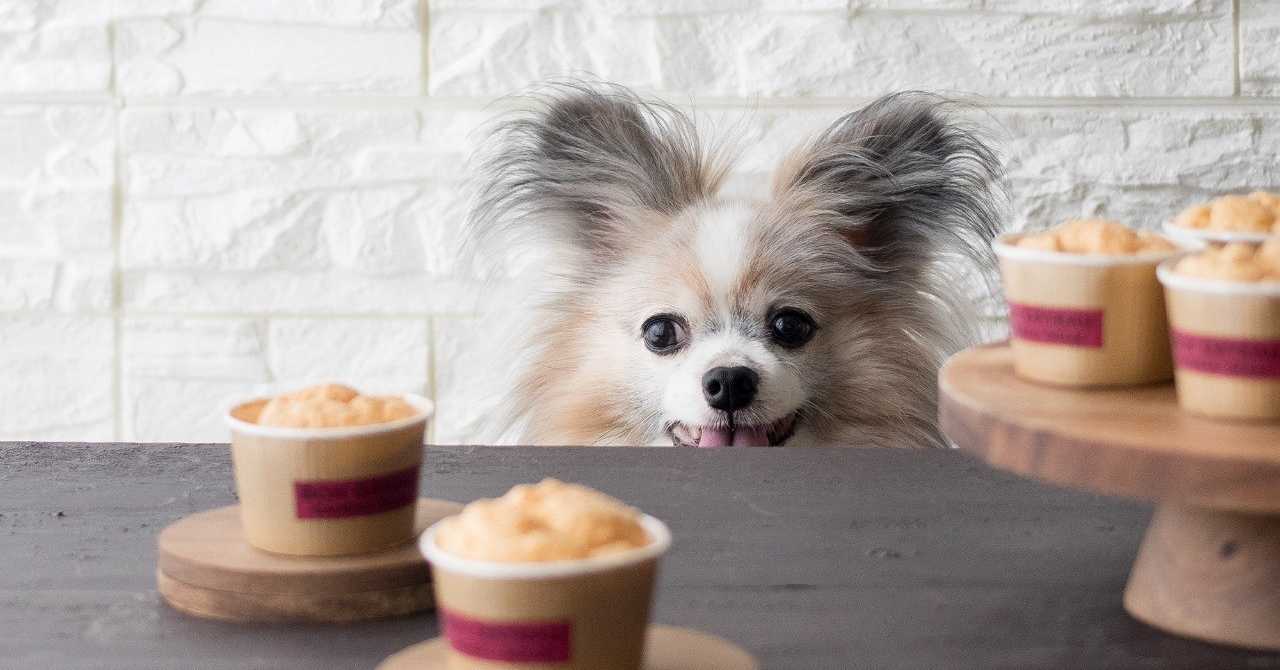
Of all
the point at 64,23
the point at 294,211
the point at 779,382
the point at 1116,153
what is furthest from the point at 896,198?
the point at 64,23

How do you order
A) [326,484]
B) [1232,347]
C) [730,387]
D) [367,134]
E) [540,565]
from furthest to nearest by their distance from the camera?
[367,134] < [730,387] < [326,484] < [1232,347] < [540,565]

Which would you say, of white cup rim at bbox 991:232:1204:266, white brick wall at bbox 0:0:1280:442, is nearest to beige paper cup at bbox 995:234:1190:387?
white cup rim at bbox 991:232:1204:266

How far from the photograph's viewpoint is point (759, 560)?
2.96 ft

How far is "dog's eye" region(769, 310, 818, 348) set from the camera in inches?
83.1

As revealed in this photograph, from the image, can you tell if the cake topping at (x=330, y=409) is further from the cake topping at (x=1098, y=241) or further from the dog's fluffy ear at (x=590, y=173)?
the dog's fluffy ear at (x=590, y=173)

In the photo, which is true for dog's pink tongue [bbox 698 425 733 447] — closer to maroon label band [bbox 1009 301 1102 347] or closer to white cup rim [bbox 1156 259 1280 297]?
maroon label band [bbox 1009 301 1102 347]

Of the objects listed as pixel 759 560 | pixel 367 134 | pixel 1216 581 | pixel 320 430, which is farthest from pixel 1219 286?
pixel 367 134

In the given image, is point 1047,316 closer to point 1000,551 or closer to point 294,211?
point 1000,551

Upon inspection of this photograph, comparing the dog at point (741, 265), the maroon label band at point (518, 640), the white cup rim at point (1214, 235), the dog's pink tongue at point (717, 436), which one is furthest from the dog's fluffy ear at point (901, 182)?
the maroon label band at point (518, 640)

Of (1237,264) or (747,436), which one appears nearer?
(1237,264)

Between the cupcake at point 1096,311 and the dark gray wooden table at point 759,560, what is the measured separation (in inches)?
5.2

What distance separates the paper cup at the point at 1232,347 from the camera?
0.73 m

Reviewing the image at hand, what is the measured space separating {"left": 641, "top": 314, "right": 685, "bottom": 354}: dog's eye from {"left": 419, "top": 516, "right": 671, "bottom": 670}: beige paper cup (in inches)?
57.7

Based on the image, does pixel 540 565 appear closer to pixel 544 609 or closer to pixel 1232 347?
pixel 544 609
